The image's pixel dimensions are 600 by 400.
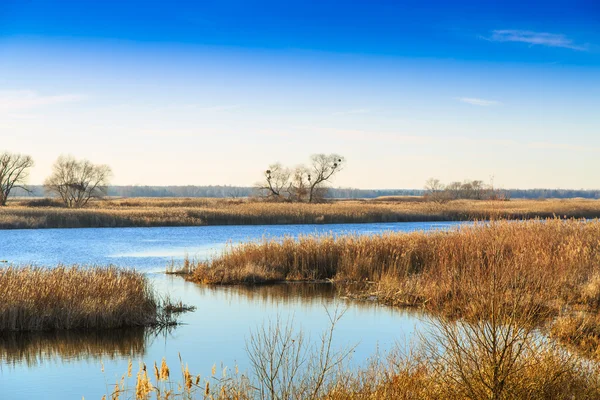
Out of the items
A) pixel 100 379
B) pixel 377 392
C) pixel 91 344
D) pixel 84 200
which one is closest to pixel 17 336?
pixel 91 344

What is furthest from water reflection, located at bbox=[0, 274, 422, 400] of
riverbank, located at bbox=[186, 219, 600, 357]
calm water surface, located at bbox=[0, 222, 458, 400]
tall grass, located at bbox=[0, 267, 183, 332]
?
riverbank, located at bbox=[186, 219, 600, 357]

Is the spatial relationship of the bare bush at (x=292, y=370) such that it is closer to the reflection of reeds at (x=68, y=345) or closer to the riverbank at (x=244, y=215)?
the reflection of reeds at (x=68, y=345)

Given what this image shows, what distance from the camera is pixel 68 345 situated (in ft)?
36.9

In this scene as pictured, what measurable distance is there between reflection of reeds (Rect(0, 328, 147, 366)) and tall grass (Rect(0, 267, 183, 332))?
8.9 inches

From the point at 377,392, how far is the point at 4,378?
608cm

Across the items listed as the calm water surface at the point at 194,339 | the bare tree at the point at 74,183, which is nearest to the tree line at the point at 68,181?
the bare tree at the point at 74,183

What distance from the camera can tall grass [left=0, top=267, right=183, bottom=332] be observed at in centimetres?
1198

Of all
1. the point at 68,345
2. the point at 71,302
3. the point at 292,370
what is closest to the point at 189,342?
the point at 68,345

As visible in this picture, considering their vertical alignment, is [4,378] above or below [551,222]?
below

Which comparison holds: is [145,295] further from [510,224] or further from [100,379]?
[510,224]

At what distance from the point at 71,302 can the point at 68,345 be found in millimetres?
1300

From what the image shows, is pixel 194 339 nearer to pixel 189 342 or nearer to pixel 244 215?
pixel 189 342

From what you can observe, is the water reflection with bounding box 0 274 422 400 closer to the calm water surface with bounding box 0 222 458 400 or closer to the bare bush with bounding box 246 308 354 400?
the calm water surface with bounding box 0 222 458 400

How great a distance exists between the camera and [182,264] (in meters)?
22.1
